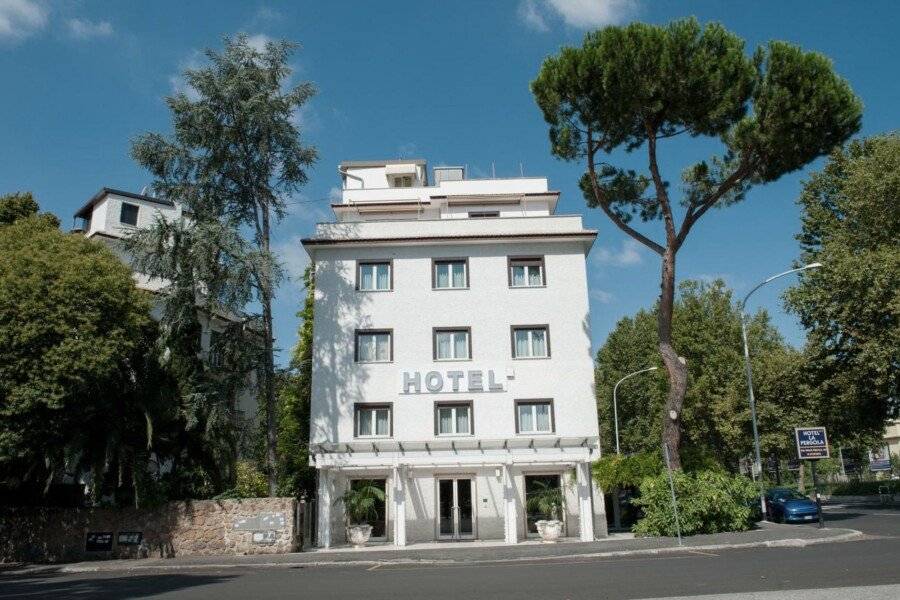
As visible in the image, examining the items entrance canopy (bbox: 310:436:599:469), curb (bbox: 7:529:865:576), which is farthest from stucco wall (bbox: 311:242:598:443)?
curb (bbox: 7:529:865:576)

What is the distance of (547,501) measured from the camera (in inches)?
926

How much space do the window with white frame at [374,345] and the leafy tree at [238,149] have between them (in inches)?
126

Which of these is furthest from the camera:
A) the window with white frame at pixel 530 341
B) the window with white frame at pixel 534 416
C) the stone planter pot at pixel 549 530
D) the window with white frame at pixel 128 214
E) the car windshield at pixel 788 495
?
the window with white frame at pixel 128 214

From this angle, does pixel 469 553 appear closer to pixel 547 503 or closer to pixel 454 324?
pixel 547 503

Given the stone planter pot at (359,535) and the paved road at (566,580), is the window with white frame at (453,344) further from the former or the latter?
the paved road at (566,580)

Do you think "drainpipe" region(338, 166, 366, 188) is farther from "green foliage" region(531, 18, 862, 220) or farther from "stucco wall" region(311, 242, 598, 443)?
"green foliage" region(531, 18, 862, 220)

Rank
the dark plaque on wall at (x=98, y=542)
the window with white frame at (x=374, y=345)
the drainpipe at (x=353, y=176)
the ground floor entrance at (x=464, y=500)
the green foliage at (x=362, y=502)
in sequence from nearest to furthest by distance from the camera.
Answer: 1. the dark plaque on wall at (x=98, y=542)
2. the green foliage at (x=362, y=502)
3. the ground floor entrance at (x=464, y=500)
4. the window with white frame at (x=374, y=345)
5. the drainpipe at (x=353, y=176)

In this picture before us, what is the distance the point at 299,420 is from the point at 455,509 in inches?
373

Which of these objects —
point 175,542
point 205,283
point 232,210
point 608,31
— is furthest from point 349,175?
point 175,542

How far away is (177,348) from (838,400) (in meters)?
28.4

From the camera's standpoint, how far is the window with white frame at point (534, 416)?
23766mm

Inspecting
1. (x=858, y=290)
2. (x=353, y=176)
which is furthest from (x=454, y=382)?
(x=353, y=176)

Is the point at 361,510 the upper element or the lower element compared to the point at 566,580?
upper

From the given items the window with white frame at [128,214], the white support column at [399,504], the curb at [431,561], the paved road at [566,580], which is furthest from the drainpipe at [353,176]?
the paved road at [566,580]
